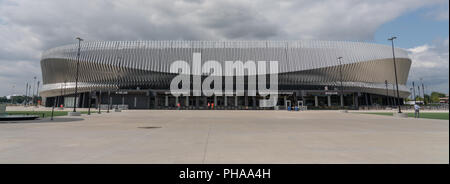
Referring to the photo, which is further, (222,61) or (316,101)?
(222,61)

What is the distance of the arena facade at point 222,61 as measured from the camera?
59.3 meters

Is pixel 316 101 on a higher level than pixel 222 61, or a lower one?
lower

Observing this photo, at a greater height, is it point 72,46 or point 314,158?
point 72,46

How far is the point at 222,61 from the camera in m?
59.8

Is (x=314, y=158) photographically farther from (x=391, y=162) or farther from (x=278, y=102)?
(x=278, y=102)

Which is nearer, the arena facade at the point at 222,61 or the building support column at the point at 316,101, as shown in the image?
the arena facade at the point at 222,61

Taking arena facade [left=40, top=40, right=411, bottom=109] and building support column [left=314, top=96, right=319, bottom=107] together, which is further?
building support column [left=314, top=96, right=319, bottom=107]

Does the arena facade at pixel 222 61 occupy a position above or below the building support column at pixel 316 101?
above

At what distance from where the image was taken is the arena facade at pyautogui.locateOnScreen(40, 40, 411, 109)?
194 feet

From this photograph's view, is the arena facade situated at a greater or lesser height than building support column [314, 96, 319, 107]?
greater

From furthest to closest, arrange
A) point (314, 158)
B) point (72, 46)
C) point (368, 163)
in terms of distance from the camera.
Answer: point (72, 46)
point (314, 158)
point (368, 163)

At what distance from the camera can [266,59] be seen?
2381 inches
